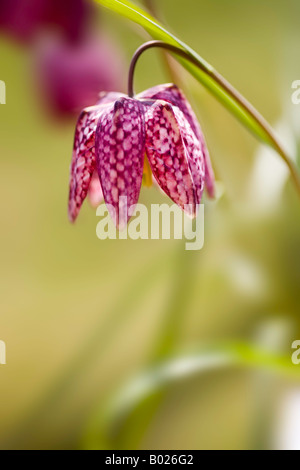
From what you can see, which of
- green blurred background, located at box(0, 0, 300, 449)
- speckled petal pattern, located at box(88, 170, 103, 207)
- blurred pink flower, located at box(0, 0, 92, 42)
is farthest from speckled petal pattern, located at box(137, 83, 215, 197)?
blurred pink flower, located at box(0, 0, 92, 42)

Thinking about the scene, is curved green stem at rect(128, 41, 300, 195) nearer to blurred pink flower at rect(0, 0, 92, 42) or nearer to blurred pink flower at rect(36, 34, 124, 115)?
blurred pink flower at rect(36, 34, 124, 115)

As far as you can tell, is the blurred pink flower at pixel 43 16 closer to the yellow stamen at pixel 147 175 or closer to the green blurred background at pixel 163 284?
the green blurred background at pixel 163 284

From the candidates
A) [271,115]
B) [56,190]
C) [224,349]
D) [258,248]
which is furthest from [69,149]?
[224,349]

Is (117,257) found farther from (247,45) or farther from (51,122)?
(247,45)

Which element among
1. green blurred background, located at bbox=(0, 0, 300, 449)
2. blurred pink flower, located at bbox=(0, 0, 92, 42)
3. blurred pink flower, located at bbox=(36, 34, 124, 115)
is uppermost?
blurred pink flower, located at bbox=(0, 0, 92, 42)

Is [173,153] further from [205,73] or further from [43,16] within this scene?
[43,16]

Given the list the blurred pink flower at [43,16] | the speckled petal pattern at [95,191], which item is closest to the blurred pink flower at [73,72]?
the blurred pink flower at [43,16]

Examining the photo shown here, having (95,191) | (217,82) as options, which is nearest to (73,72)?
(95,191)
